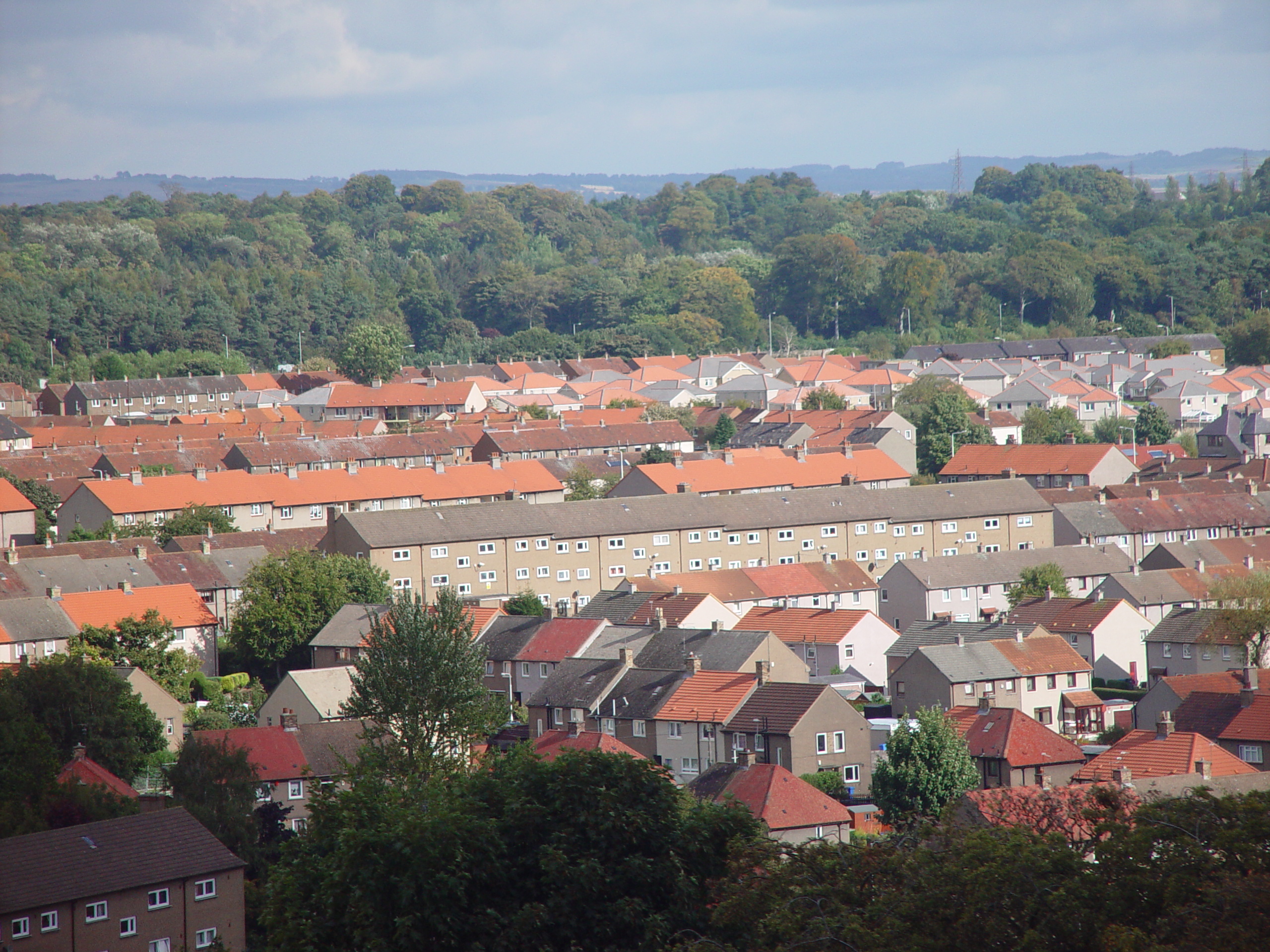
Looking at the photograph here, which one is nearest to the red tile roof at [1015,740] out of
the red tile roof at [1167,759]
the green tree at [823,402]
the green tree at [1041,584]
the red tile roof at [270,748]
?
the red tile roof at [1167,759]

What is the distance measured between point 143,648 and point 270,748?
707 centimetres

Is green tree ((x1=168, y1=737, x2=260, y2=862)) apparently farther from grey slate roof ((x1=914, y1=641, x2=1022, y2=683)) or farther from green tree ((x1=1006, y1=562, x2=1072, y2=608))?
green tree ((x1=1006, y1=562, x2=1072, y2=608))

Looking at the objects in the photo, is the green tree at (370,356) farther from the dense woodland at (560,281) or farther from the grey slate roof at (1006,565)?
the grey slate roof at (1006,565)

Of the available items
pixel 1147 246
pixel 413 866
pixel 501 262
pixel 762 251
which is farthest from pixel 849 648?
pixel 762 251

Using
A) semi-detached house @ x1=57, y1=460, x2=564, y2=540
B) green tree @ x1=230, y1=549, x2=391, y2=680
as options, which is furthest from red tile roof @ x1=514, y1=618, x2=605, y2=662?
semi-detached house @ x1=57, y1=460, x2=564, y2=540

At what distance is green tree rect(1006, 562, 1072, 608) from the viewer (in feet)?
131

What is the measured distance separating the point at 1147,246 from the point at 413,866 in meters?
116

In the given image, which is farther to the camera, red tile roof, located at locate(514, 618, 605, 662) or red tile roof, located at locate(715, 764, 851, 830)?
red tile roof, located at locate(514, 618, 605, 662)

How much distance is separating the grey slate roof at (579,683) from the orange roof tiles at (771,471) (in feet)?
61.1

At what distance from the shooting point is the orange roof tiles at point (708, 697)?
92.1 ft

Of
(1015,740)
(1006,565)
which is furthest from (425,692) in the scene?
(1006,565)

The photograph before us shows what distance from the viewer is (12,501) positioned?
4759 cm

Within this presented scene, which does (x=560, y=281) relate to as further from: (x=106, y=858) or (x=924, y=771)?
(x=106, y=858)

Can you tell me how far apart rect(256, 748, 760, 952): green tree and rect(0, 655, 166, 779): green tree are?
11568 millimetres
